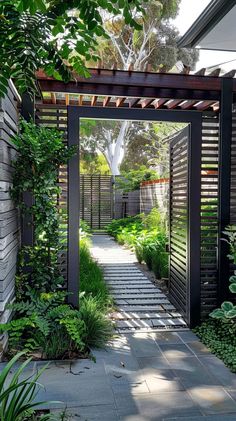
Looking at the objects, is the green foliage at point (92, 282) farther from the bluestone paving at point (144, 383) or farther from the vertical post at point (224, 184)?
the vertical post at point (224, 184)

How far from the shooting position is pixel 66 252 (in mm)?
3709

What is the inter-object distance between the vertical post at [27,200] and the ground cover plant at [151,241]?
2.74 metres

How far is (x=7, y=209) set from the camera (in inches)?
118

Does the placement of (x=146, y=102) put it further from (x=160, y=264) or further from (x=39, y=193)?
(x=160, y=264)

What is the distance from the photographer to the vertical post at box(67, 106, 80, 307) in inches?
143

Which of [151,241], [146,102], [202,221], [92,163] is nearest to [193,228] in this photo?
[202,221]

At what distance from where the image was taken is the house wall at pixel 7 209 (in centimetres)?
278

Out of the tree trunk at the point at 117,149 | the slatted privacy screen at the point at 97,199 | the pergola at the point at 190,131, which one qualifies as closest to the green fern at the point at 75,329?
the pergola at the point at 190,131

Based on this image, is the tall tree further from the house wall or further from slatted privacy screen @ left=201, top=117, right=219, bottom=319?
the house wall

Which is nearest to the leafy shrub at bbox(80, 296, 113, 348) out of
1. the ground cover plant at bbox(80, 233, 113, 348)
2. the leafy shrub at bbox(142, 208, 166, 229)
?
the ground cover plant at bbox(80, 233, 113, 348)

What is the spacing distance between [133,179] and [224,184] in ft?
25.5

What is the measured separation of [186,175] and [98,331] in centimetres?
190

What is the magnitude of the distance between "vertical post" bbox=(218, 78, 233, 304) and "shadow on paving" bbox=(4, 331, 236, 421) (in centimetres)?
74

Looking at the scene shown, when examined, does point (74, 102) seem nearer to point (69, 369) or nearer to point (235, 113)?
point (235, 113)
